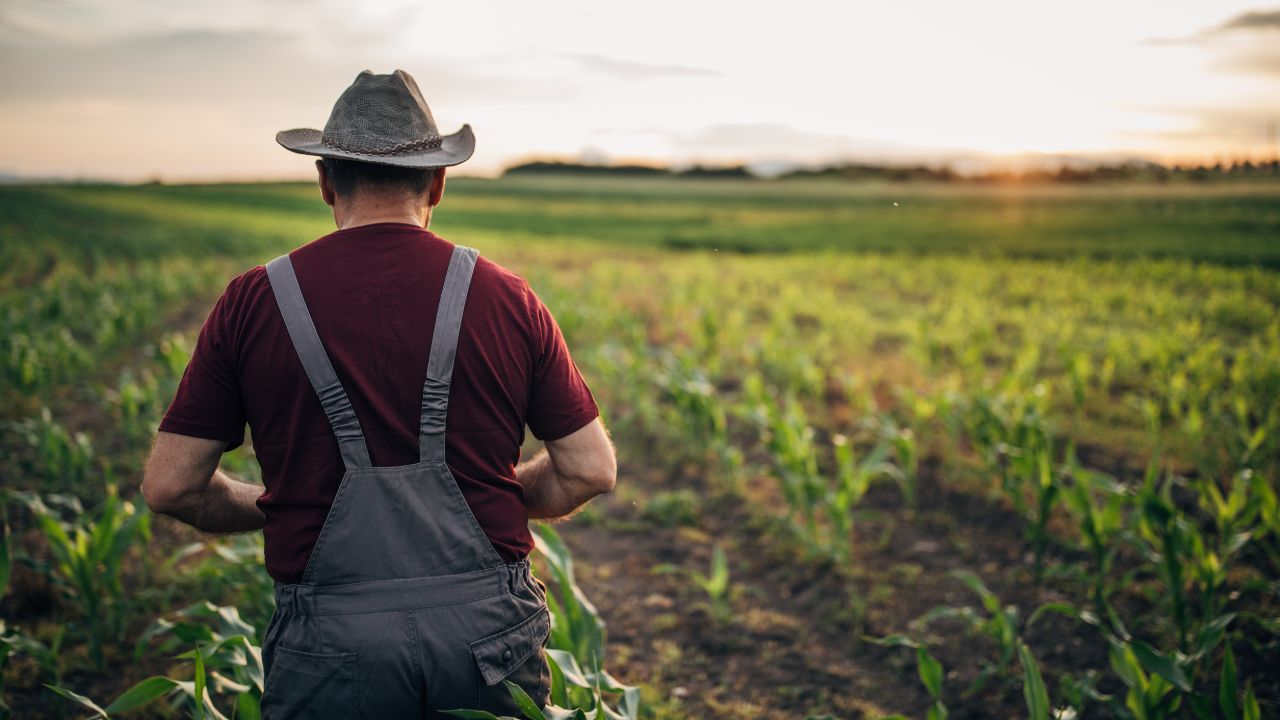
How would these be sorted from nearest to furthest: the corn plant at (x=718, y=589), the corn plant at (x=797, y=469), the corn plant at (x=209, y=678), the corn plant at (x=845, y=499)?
1. the corn plant at (x=209, y=678)
2. the corn plant at (x=718, y=589)
3. the corn plant at (x=845, y=499)
4. the corn plant at (x=797, y=469)

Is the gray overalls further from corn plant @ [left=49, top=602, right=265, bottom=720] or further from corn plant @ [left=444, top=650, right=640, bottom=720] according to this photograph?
corn plant @ [left=49, top=602, right=265, bottom=720]

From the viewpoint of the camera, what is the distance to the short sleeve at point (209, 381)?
1.75 metres

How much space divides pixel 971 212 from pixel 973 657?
146 ft

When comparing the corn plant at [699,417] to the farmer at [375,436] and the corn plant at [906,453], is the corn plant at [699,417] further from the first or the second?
the farmer at [375,436]

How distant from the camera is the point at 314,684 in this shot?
5.86 ft

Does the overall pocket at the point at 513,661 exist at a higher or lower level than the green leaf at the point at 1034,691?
higher

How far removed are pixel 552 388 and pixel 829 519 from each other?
4.16 meters

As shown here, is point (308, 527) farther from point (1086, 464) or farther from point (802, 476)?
point (1086, 464)

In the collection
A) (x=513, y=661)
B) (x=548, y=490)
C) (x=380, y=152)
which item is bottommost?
(x=513, y=661)

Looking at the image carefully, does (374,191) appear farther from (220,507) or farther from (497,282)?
(220,507)

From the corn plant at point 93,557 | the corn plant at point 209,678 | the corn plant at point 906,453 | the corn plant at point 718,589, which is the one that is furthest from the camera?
the corn plant at point 906,453

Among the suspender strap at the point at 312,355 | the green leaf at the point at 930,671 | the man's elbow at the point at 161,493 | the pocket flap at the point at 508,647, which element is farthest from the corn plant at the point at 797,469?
the man's elbow at the point at 161,493

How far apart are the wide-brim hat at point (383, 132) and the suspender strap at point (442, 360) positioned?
0.30 metres

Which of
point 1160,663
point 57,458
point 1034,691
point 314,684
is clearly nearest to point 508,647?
point 314,684
